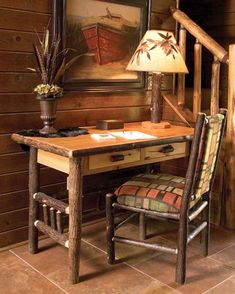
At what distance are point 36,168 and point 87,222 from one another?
750mm

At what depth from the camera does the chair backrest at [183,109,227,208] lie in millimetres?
1938

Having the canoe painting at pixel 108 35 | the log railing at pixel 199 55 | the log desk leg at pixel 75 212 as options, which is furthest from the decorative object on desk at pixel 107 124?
the log railing at pixel 199 55

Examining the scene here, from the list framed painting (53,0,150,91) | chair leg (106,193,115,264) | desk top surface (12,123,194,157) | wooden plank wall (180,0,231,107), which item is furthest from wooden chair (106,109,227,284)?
wooden plank wall (180,0,231,107)

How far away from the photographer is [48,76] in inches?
87.6

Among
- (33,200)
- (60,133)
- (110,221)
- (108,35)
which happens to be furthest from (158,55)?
(33,200)

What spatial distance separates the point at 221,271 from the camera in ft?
7.31

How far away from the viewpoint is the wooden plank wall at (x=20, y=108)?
225 centimetres

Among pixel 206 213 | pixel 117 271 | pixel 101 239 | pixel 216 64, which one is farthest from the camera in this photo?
pixel 216 64

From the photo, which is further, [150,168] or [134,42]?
[150,168]

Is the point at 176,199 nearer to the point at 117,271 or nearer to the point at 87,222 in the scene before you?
the point at 117,271

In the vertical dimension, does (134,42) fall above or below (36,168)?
above

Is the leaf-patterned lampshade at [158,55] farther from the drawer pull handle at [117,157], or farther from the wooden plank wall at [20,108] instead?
the drawer pull handle at [117,157]

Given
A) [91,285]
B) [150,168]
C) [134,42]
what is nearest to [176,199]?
[91,285]

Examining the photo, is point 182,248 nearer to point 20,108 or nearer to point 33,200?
point 33,200
